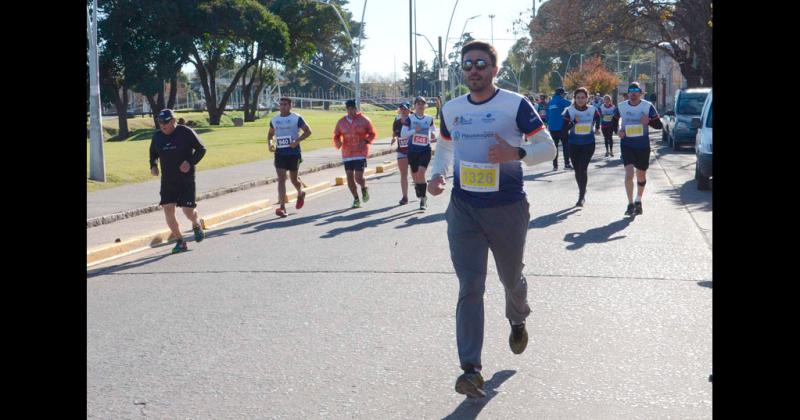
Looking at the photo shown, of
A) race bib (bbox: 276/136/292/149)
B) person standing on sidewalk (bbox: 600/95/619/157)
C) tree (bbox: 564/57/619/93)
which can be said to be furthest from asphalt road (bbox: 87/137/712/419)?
tree (bbox: 564/57/619/93)

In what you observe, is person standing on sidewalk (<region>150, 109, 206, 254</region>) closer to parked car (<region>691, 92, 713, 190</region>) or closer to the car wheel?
parked car (<region>691, 92, 713, 190</region>)

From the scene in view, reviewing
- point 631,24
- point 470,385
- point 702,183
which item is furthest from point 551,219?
point 631,24

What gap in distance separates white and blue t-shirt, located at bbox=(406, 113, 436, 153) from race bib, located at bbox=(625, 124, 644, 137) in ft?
10.9

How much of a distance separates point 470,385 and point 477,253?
79 centimetres

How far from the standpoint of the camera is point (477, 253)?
17.9ft

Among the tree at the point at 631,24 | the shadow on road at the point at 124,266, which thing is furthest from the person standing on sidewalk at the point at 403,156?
the tree at the point at 631,24

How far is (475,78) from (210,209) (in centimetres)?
1167

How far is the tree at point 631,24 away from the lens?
42.2 m

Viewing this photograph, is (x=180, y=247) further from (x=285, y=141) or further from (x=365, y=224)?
(x=285, y=141)

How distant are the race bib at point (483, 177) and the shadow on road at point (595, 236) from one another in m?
5.22

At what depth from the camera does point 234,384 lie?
215 inches
